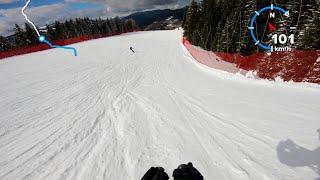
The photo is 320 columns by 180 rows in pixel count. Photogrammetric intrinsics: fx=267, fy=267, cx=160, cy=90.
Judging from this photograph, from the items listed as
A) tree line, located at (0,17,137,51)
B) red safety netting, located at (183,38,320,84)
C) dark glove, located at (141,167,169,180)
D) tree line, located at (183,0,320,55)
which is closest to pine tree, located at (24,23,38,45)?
tree line, located at (0,17,137,51)

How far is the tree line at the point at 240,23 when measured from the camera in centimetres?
1999

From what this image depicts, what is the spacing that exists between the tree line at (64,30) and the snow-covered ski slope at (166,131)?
69.2 meters

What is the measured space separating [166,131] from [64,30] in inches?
4216

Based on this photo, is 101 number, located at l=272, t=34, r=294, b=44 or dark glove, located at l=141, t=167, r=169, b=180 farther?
101 number, located at l=272, t=34, r=294, b=44

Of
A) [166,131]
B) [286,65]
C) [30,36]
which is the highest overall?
[286,65]

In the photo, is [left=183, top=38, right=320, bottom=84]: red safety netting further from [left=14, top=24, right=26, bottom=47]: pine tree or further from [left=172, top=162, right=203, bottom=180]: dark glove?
[left=14, top=24, right=26, bottom=47]: pine tree

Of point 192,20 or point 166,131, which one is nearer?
point 166,131

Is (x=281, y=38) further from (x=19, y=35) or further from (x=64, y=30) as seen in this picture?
(x=64, y=30)

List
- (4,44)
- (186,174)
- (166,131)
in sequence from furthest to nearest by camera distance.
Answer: (4,44)
(166,131)
(186,174)

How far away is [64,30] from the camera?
105 m

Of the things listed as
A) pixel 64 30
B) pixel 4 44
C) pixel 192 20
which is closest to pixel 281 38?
pixel 192 20

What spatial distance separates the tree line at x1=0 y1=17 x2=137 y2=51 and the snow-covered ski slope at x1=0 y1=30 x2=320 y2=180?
6920 cm

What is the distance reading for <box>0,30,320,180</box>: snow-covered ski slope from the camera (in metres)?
6.23

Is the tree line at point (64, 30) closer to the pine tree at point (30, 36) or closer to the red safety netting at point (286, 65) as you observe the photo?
the pine tree at point (30, 36)
